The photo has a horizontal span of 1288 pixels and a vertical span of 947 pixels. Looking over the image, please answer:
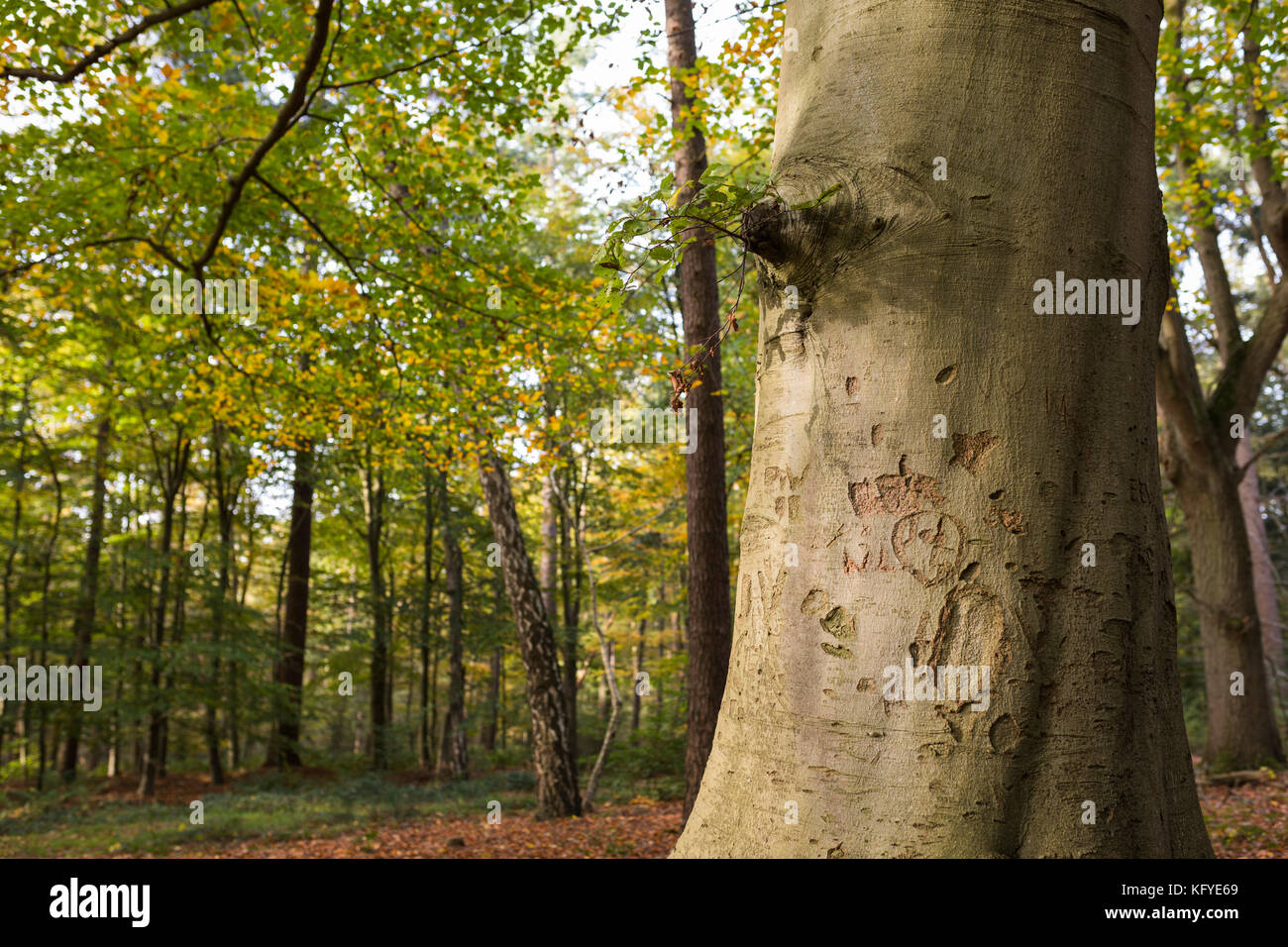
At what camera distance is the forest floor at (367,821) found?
7.14 metres

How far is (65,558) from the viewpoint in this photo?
42.3ft

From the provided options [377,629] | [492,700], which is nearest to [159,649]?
[377,629]

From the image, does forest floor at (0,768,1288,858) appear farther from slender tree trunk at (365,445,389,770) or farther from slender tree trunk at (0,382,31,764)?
slender tree trunk at (0,382,31,764)

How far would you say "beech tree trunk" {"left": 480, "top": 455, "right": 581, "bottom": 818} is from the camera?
8898 millimetres

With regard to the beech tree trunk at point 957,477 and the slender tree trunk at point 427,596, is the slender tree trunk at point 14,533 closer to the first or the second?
the slender tree trunk at point 427,596

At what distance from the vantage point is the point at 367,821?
980cm

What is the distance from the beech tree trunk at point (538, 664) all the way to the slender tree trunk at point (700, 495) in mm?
2679

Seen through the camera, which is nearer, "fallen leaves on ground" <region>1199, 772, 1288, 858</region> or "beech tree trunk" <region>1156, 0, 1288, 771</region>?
"fallen leaves on ground" <region>1199, 772, 1288, 858</region>

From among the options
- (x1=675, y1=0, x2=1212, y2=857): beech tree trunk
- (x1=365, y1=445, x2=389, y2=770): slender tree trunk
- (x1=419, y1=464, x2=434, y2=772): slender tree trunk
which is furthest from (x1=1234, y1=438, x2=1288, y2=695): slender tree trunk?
(x1=365, y1=445, x2=389, y2=770): slender tree trunk

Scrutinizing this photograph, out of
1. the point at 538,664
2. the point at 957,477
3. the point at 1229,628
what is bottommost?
the point at 538,664

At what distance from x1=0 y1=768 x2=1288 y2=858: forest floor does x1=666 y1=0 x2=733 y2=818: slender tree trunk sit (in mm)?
1533

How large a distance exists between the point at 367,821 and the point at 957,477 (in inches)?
403

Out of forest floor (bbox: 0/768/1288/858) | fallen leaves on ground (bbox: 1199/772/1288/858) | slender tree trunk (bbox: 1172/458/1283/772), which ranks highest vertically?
slender tree trunk (bbox: 1172/458/1283/772)

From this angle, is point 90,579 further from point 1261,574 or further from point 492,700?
point 1261,574
